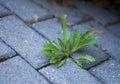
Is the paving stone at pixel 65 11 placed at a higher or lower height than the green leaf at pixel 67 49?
lower

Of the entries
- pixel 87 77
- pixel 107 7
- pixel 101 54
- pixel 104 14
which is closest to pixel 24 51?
pixel 87 77

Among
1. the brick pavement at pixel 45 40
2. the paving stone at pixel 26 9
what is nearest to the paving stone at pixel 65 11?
the brick pavement at pixel 45 40

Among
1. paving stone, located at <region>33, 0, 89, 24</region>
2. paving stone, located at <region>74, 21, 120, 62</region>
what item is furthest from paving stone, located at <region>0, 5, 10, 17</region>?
paving stone, located at <region>74, 21, 120, 62</region>

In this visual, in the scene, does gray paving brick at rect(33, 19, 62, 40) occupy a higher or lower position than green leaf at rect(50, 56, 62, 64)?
lower

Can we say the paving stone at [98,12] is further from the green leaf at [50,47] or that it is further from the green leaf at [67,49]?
the green leaf at [50,47]

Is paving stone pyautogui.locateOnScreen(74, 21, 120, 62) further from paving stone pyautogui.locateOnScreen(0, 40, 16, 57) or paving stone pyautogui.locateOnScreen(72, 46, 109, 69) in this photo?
paving stone pyautogui.locateOnScreen(0, 40, 16, 57)

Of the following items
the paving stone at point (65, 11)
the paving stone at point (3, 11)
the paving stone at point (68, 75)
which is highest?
the paving stone at point (3, 11)

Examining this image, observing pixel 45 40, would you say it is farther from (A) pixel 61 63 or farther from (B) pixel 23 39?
(A) pixel 61 63
